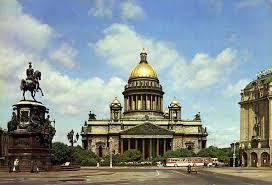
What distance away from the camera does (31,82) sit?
202 feet

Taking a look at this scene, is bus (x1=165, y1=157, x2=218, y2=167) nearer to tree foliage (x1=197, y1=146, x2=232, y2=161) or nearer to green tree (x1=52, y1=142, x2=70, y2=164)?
tree foliage (x1=197, y1=146, x2=232, y2=161)

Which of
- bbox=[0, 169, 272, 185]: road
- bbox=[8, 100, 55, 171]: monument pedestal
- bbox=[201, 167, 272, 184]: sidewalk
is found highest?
bbox=[8, 100, 55, 171]: monument pedestal

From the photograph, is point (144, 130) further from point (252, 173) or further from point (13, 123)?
point (13, 123)

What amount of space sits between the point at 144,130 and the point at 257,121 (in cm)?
6735

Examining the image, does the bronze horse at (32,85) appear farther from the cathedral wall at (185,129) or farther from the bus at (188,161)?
the cathedral wall at (185,129)

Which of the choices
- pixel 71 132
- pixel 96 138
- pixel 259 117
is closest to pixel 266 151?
pixel 259 117

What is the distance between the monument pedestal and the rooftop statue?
6.28 ft

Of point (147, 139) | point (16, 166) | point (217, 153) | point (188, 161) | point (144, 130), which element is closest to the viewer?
point (16, 166)

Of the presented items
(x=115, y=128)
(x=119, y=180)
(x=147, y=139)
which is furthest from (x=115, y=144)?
(x=119, y=180)

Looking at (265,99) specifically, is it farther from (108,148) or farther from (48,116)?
(108,148)

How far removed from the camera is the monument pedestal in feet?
189

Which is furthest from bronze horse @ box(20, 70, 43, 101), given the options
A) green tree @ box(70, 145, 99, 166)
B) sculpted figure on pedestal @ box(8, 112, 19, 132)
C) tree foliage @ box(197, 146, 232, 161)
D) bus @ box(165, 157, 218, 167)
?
tree foliage @ box(197, 146, 232, 161)

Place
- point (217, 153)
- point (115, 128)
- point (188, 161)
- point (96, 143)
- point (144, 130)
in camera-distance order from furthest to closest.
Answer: point (96, 143) → point (115, 128) → point (144, 130) → point (217, 153) → point (188, 161)

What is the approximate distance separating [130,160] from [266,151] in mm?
52086
